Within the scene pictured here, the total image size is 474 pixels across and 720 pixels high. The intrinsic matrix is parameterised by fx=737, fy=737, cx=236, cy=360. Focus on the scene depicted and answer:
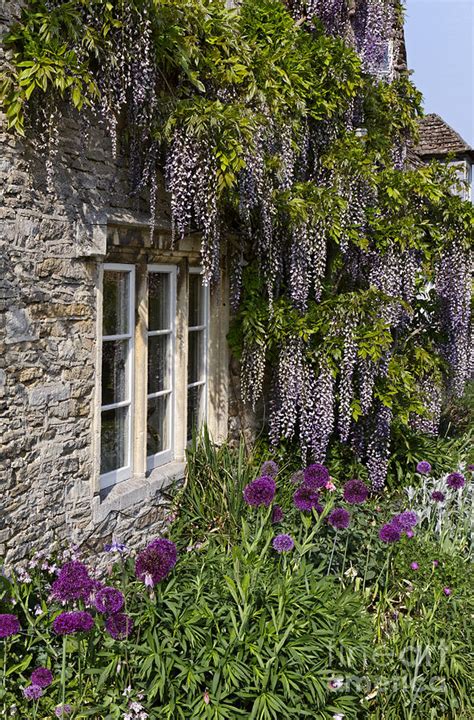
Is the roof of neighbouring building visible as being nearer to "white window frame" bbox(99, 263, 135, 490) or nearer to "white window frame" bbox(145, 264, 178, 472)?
"white window frame" bbox(145, 264, 178, 472)

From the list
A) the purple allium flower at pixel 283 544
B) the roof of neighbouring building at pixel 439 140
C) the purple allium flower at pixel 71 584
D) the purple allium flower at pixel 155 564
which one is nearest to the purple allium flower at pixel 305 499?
the purple allium flower at pixel 283 544

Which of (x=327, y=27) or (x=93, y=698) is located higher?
(x=327, y=27)

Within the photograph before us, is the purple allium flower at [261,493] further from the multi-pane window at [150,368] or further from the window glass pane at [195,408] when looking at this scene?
the window glass pane at [195,408]

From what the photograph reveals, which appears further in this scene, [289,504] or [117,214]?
[289,504]

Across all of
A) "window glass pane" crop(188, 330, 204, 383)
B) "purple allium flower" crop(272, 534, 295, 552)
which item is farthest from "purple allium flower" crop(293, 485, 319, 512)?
"window glass pane" crop(188, 330, 204, 383)

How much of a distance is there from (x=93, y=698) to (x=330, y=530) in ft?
5.98

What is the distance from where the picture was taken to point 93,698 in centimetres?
296

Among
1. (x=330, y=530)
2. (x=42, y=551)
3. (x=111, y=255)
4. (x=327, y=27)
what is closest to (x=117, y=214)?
(x=111, y=255)

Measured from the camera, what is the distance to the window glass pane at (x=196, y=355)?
220 inches

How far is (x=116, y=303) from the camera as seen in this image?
14.6 feet

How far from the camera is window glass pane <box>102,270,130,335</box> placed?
4363 millimetres

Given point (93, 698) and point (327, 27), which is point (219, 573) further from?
point (327, 27)

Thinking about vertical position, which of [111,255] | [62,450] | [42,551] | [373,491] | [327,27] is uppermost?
[327,27]

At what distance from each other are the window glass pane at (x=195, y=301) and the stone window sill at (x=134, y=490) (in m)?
1.10
